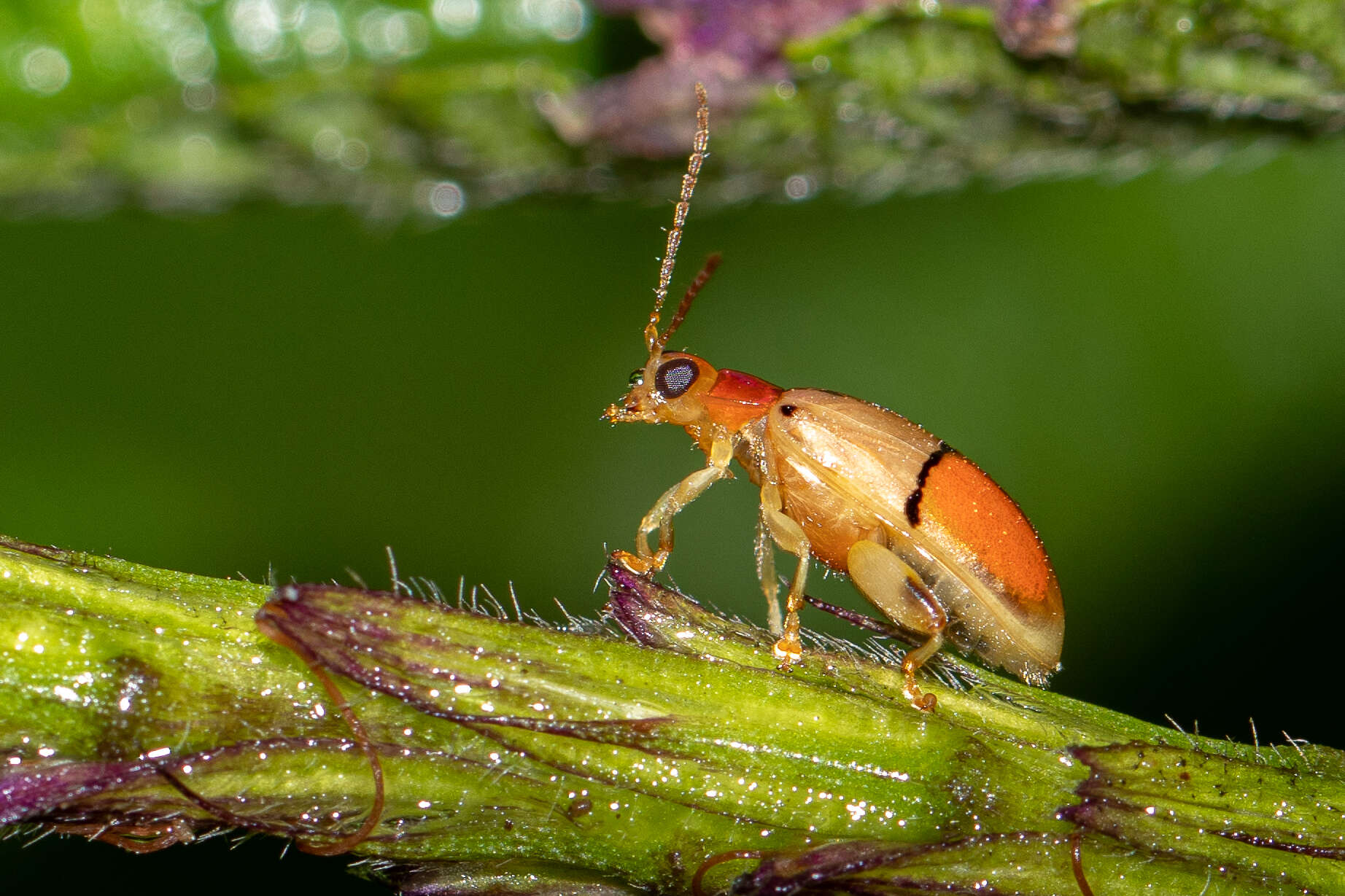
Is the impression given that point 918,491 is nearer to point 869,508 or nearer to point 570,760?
point 869,508

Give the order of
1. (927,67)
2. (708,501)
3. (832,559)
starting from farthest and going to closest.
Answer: (708,501), (832,559), (927,67)

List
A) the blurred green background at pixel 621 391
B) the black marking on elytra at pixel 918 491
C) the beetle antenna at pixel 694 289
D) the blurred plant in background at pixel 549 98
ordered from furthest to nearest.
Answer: the blurred green background at pixel 621 391, the beetle antenna at pixel 694 289, the black marking on elytra at pixel 918 491, the blurred plant in background at pixel 549 98

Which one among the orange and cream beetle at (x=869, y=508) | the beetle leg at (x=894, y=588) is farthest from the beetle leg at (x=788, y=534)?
the beetle leg at (x=894, y=588)

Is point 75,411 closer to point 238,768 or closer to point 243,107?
point 243,107

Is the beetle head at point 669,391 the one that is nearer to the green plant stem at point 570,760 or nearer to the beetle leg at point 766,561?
the beetle leg at point 766,561

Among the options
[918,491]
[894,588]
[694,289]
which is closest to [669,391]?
[694,289]

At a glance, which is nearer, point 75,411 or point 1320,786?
point 1320,786

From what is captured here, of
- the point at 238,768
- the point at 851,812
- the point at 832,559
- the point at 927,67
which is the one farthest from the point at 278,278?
the point at 851,812
